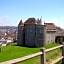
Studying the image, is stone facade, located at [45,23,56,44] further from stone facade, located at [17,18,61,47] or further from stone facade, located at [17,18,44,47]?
stone facade, located at [17,18,44,47]

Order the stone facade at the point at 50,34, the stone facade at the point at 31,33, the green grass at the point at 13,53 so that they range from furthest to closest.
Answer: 1. the stone facade at the point at 50,34
2. the stone facade at the point at 31,33
3. the green grass at the point at 13,53

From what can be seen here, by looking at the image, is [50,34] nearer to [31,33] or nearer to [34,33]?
[34,33]

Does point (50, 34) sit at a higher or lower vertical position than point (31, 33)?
lower

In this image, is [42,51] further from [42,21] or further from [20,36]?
[20,36]

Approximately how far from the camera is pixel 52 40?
51.7m

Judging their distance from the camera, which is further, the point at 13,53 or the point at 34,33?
the point at 34,33

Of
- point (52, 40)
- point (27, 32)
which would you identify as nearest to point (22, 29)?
point (27, 32)

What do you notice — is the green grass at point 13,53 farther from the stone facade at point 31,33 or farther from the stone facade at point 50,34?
the stone facade at point 50,34

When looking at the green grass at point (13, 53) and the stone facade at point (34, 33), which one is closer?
the green grass at point (13, 53)

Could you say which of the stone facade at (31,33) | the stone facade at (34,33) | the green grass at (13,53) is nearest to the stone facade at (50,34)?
the stone facade at (34,33)

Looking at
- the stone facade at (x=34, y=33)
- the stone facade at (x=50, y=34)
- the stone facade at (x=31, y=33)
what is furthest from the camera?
the stone facade at (x=50, y=34)

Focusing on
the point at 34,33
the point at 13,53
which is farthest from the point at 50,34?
the point at 13,53

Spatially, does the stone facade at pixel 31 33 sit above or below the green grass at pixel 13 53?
above

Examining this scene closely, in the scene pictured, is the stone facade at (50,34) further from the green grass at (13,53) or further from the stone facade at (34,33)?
the green grass at (13,53)
